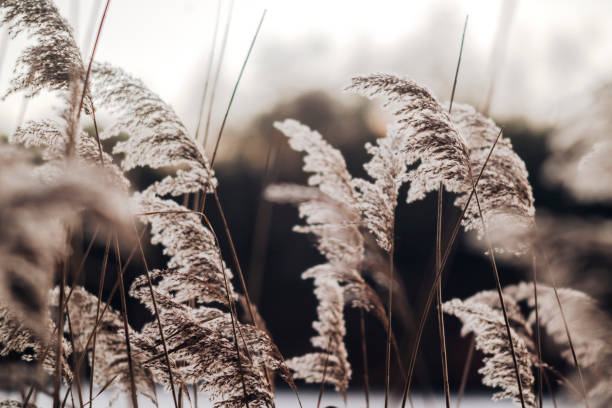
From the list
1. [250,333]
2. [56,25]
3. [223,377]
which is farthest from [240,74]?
[223,377]

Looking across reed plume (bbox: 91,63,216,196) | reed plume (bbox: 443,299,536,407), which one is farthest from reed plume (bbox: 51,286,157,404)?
reed plume (bbox: 443,299,536,407)

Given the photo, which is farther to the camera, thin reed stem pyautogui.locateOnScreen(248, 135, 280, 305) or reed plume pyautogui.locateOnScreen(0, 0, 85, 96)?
thin reed stem pyautogui.locateOnScreen(248, 135, 280, 305)

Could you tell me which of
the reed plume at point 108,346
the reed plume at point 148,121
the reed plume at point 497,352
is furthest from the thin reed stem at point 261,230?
the reed plume at point 497,352

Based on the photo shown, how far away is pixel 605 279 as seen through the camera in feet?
3.87

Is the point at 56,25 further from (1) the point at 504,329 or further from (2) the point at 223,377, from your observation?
(1) the point at 504,329

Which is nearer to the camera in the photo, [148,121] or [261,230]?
[148,121]

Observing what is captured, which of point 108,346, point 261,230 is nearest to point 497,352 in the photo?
point 108,346

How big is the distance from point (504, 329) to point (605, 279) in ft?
2.56

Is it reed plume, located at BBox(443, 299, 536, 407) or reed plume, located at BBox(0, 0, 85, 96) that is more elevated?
reed plume, located at BBox(0, 0, 85, 96)

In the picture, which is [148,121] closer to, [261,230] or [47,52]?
[47,52]

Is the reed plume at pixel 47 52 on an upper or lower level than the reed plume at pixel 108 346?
upper

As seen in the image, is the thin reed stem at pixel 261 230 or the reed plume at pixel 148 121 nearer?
the reed plume at pixel 148 121

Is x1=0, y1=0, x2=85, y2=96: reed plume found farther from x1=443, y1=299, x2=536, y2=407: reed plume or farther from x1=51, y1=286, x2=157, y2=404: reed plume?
x1=443, y1=299, x2=536, y2=407: reed plume

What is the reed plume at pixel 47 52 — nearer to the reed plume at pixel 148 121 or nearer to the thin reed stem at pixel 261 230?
the reed plume at pixel 148 121
